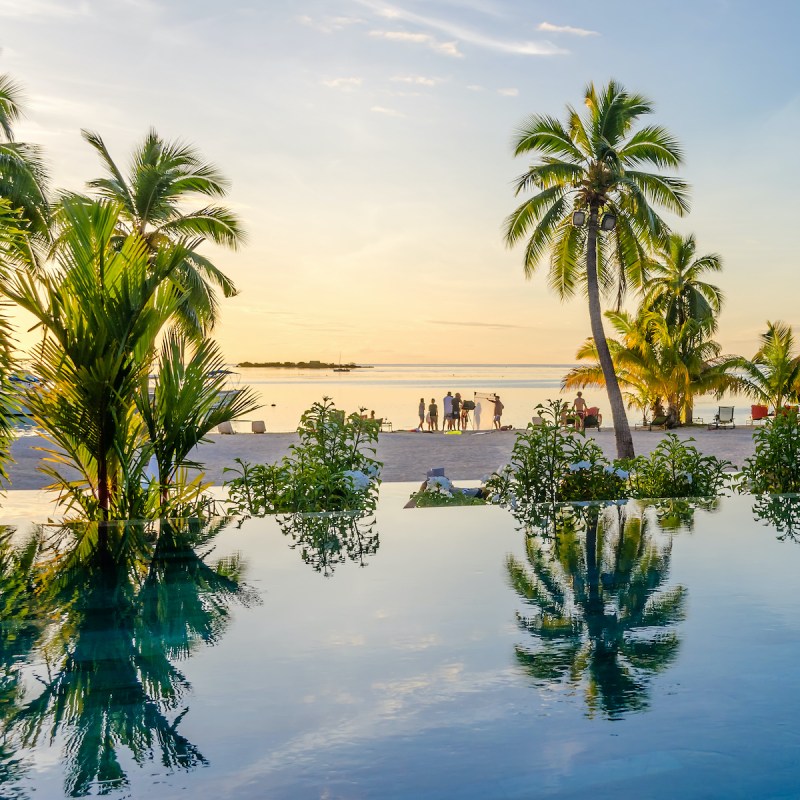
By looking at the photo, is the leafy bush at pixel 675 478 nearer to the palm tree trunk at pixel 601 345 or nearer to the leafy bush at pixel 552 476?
the leafy bush at pixel 552 476

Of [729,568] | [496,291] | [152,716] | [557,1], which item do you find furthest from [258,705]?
[496,291]

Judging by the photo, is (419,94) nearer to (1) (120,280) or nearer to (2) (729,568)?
(1) (120,280)

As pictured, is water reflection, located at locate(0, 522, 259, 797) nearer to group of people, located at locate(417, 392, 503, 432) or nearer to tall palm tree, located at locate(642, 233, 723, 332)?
group of people, located at locate(417, 392, 503, 432)

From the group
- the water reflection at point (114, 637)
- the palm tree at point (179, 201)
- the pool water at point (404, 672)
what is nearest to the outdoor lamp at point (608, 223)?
the pool water at point (404, 672)

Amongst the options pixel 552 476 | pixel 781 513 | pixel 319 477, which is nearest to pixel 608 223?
pixel 552 476

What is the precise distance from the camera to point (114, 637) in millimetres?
4098

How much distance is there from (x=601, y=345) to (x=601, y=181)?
11.2ft

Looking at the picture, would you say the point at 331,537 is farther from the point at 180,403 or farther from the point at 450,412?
the point at 450,412

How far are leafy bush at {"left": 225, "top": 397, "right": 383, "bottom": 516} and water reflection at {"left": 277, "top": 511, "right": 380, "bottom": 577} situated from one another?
0.70 ft

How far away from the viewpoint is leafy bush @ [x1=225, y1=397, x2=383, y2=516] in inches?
314

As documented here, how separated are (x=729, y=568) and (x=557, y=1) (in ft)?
30.8

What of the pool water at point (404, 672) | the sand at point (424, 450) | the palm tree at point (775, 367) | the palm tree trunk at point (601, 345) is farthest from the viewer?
the palm tree at point (775, 367)

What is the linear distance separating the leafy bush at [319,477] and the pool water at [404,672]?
1.75 meters

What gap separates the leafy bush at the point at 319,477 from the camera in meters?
7.99
